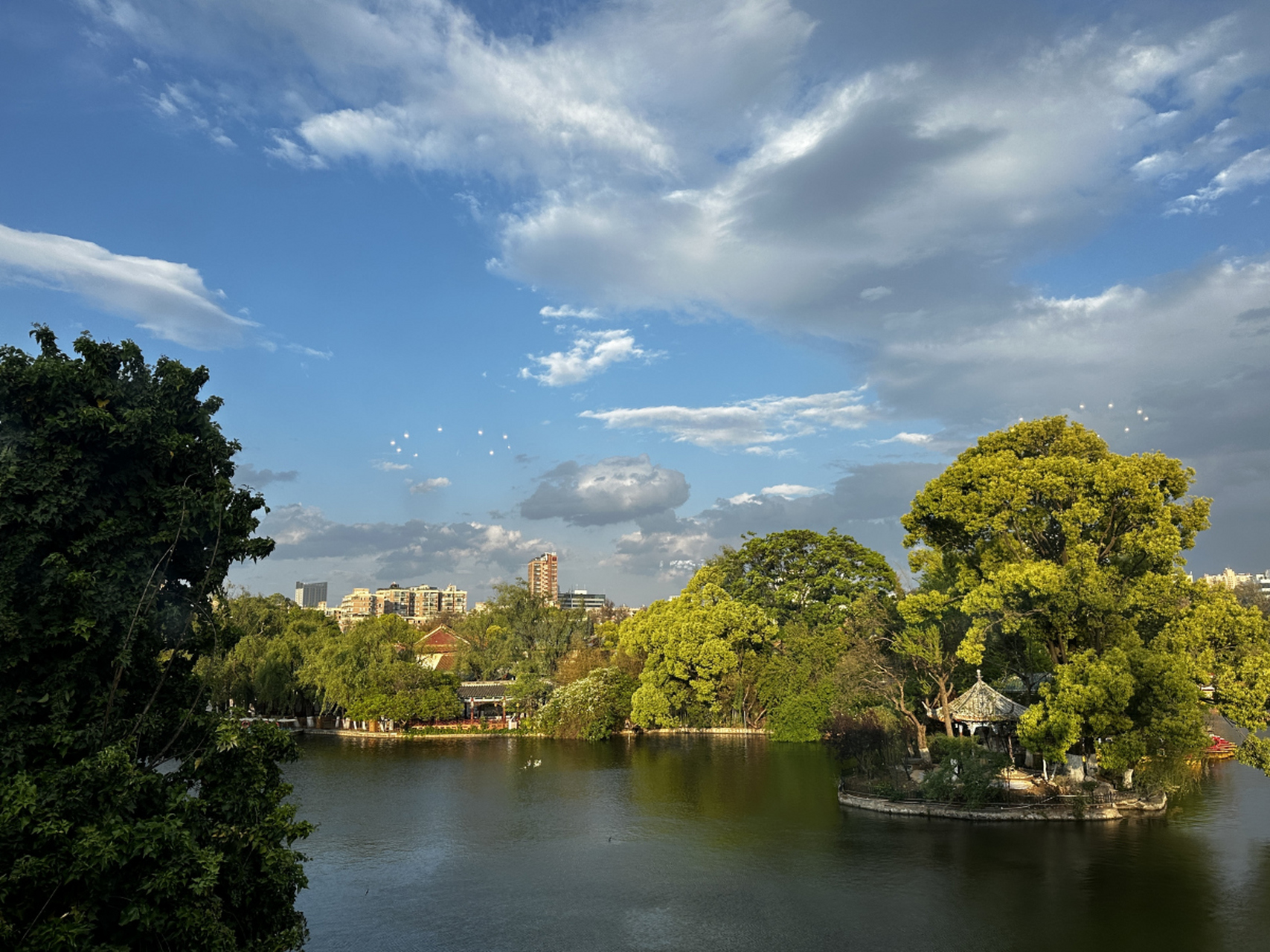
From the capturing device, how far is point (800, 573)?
146ft

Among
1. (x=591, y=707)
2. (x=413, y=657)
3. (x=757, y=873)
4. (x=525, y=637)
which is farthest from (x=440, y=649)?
(x=757, y=873)

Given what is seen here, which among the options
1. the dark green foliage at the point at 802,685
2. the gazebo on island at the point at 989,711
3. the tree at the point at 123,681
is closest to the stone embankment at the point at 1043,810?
the gazebo on island at the point at 989,711

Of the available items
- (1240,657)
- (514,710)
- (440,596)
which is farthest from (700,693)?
(440,596)

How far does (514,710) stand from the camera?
48469 mm

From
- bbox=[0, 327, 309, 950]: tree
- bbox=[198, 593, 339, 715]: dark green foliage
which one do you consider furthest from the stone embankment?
bbox=[198, 593, 339, 715]: dark green foliage

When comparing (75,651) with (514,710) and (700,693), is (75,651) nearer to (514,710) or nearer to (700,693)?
(700,693)

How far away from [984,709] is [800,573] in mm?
20035

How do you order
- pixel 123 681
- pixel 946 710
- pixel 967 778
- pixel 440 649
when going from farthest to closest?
pixel 440 649 → pixel 946 710 → pixel 967 778 → pixel 123 681

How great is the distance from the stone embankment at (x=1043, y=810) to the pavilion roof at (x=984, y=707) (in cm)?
357

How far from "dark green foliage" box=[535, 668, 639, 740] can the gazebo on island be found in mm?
19186

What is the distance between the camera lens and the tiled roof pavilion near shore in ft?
80.3

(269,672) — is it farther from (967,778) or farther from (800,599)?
(967,778)

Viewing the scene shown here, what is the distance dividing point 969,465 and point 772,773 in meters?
12.7

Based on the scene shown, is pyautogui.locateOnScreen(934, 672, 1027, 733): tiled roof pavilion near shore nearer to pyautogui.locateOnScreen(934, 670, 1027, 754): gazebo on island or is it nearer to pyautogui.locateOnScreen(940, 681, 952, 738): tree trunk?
pyautogui.locateOnScreen(934, 670, 1027, 754): gazebo on island
